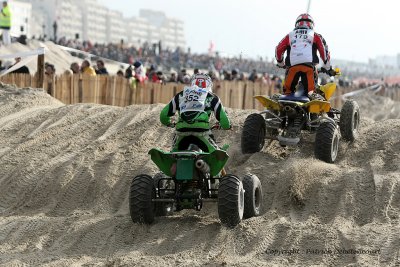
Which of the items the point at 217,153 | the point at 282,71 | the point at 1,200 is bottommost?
the point at 1,200

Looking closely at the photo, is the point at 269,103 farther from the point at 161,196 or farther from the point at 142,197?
the point at 142,197

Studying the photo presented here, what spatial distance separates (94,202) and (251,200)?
2525 millimetres

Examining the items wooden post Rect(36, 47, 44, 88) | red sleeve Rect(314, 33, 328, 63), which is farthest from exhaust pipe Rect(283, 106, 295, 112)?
wooden post Rect(36, 47, 44, 88)

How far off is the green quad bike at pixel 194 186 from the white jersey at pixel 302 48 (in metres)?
3.35

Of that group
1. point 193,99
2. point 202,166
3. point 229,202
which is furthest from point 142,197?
point 193,99

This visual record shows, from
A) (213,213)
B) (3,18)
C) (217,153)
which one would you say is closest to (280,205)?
(213,213)

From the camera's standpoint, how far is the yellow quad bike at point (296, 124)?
35.2 ft

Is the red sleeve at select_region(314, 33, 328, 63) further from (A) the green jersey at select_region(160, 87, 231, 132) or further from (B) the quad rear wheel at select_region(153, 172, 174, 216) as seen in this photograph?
(B) the quad rear wheel at select_region(153, 172, 174, 216)

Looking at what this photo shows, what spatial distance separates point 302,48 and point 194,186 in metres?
3.86

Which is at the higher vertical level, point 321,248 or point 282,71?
point 282,71

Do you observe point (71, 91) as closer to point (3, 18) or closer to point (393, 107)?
point (3, 18)

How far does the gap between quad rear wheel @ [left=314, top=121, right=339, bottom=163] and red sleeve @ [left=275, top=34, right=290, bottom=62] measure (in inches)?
59.8

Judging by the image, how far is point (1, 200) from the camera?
34.2 ft

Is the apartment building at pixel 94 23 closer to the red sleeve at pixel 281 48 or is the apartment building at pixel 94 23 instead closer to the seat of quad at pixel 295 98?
the red sleeve at pixel 281 48
